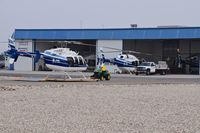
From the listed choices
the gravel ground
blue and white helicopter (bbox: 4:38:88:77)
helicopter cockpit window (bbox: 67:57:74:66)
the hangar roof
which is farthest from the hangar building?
the gravel ground

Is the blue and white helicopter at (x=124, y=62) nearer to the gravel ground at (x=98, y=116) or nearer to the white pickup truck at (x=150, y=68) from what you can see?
the white pickup truck at (x=150, y=68)

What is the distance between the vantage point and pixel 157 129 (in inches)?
460

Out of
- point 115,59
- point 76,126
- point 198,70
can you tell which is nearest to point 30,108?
point 76,126

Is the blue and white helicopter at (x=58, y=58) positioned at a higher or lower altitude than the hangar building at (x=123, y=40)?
lower

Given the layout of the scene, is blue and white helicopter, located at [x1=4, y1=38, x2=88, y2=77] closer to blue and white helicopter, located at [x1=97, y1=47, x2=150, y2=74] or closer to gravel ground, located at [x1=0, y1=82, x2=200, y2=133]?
blue and white helicopter, located at [x1=97, y1=47, x2=150, y2=74]

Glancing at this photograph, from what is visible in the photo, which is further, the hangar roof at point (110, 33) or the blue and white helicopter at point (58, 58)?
the hangar roof at point (110, 33)

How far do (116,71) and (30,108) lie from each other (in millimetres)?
51755

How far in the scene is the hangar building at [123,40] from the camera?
233 ft

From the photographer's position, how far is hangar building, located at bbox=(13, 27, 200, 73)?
7092 cm

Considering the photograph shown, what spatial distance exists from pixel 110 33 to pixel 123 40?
2.25 metres

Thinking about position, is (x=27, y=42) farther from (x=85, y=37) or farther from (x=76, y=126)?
(x=76, y=126)

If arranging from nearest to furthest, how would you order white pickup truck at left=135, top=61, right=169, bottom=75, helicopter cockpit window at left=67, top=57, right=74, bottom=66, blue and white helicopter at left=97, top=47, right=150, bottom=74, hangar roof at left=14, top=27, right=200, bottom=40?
helicopter cockpit window at left=67, top=57, right=74, bottom=66
blue and white helicopter at left=97, top=47, right=150, bottom=74
white pickup truck at left=135, top=61, right=169, bottom=75
hangar roof at left=14, top=27, right=200, bottom=40

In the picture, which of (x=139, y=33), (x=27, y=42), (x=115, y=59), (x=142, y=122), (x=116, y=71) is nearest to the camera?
(x=142, y=122)

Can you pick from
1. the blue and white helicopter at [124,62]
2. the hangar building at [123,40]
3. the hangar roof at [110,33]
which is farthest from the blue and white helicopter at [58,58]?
the hangar roof at [110,33]
